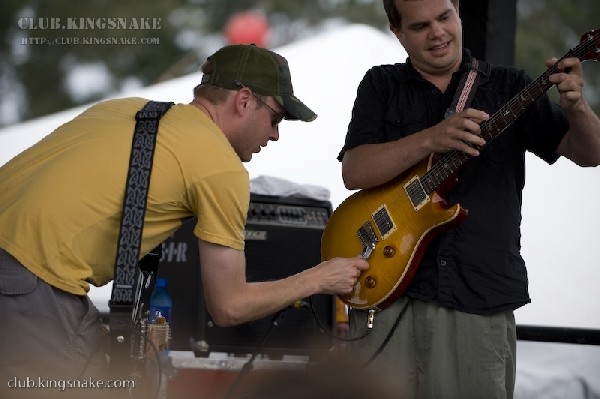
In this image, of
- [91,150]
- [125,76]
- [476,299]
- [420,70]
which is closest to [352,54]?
[420,70]

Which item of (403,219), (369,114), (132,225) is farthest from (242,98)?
(403,219)

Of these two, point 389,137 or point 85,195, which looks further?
point 389,137

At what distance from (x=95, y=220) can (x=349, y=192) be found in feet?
10.3

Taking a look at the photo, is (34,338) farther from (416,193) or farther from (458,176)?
(458,176)

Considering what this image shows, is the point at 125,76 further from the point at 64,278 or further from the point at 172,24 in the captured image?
the point at 64,278

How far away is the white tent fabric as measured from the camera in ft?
18.2

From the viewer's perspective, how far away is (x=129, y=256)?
2.87 meters

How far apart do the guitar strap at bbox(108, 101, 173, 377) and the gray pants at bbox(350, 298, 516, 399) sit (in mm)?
994

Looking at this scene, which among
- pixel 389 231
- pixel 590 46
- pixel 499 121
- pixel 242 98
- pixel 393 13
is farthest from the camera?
pixel 393 13

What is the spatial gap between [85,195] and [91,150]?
133 millimetres

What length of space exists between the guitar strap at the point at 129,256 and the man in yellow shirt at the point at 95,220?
31 millimetres

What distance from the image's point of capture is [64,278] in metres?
2.80

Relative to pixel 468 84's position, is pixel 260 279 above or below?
below

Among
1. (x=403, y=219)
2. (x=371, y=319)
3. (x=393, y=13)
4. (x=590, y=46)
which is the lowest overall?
(x=371, y=319)
